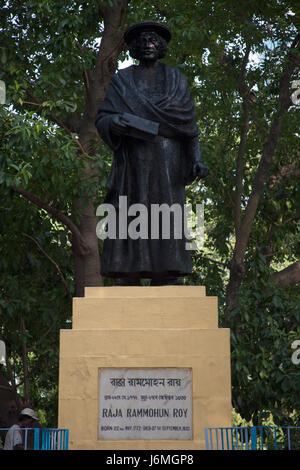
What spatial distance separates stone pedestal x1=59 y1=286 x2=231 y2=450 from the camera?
6570 mm

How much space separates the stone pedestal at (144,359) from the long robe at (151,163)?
39cm

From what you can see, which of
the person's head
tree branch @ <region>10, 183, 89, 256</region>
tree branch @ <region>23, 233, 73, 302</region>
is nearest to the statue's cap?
tree branch @ <region>10, 183, 89, 256</region>

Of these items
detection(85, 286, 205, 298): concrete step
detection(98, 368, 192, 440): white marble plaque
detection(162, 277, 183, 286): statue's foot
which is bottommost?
detection(98, 368, 192, 440): white marble plaque

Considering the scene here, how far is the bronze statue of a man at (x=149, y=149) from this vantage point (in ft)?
24.0

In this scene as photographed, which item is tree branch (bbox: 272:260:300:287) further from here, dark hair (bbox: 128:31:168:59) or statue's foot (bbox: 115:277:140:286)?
dark hair (bbox: 128:31:168:59)

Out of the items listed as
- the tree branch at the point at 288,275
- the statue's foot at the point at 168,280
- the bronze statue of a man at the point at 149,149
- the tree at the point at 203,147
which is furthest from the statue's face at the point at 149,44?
the tree branch at the point at 288,275

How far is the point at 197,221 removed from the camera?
1466 centimetres

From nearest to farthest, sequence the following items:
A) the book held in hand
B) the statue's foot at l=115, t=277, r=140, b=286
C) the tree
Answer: the book held in hand < the statue's foot at l=115, t=277, r=140, b=286 < the tree

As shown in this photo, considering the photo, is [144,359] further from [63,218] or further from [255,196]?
[255,196]

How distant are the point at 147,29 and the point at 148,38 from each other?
104mm

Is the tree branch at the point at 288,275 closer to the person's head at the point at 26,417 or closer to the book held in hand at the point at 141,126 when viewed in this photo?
the person's head at the point at 26,417

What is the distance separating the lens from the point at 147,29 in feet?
25.1

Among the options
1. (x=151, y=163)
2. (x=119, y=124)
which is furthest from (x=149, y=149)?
(x=119, y=124)
